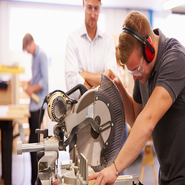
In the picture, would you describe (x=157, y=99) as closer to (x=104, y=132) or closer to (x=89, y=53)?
(x=104, y=132)

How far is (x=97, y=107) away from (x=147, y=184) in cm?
256

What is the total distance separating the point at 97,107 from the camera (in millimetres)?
967

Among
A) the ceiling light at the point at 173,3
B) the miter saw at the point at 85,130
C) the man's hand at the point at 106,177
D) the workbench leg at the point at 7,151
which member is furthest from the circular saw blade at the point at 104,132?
the ceiling light at the point at 173,3

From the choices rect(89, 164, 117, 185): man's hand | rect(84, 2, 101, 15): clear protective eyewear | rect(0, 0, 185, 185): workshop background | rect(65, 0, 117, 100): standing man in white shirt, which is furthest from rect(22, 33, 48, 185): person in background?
rect(0, 0, 185, 185): workshop background

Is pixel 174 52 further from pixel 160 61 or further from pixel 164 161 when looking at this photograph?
pixel 164 161

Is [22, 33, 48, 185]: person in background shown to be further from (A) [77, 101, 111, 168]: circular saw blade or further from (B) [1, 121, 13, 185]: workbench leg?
(A) [77, 101, 111, 168]: circular saw blade

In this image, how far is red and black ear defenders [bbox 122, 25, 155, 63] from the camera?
95 cm

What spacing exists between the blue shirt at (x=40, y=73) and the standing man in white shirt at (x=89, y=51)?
0.92 meters

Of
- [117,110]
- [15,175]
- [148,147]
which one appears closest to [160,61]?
[117,110]

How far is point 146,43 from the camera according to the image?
0.96m

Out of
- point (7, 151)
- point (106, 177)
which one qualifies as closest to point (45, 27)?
point (7, 151)

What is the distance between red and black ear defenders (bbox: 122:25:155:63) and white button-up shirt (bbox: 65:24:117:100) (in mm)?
811

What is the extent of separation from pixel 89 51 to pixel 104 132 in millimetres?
1044

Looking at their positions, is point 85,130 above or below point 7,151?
above
